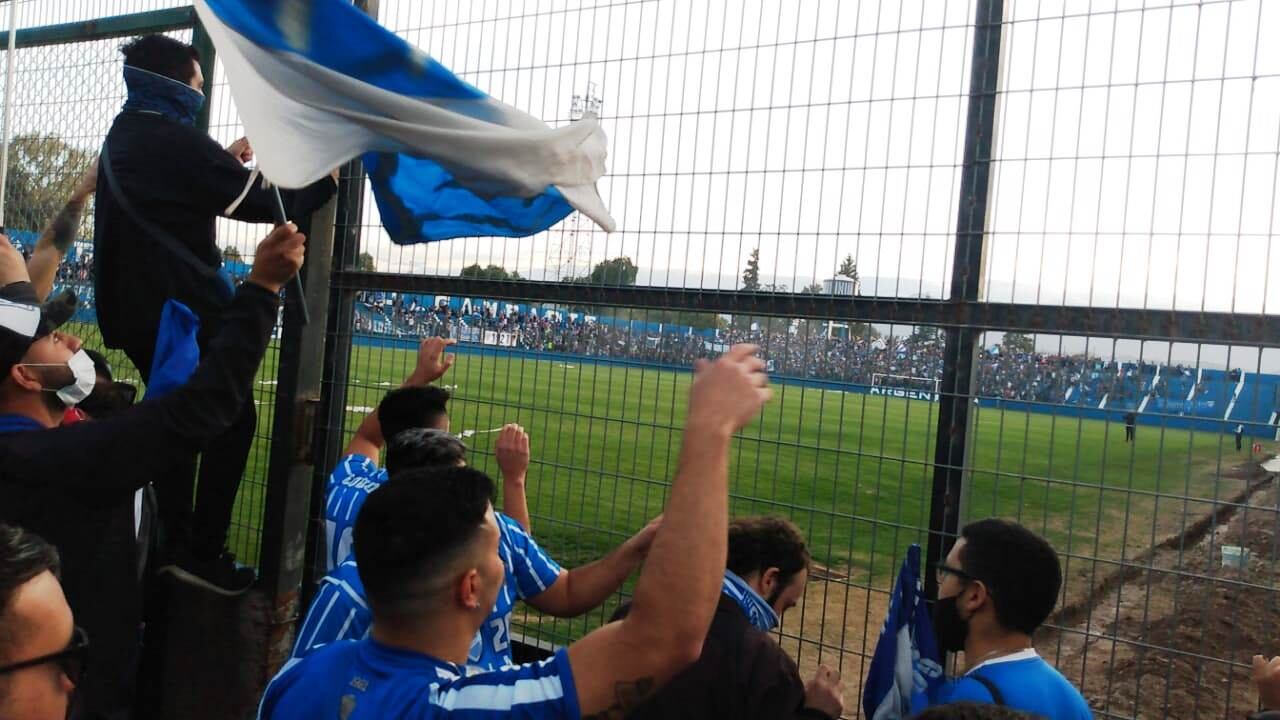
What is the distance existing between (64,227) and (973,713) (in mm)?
5549

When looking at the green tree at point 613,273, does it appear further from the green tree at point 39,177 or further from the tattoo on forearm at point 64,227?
the green tree at point 39,177

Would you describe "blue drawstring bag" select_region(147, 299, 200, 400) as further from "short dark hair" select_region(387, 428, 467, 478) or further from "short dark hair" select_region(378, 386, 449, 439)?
"short dark hair" select_region(387, 428, 467, 478)

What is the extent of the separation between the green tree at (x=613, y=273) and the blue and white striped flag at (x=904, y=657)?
1.72 m

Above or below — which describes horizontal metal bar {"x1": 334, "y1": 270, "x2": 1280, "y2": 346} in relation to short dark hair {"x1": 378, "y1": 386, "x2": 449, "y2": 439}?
above

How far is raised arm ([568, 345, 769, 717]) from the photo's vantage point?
1.56 m

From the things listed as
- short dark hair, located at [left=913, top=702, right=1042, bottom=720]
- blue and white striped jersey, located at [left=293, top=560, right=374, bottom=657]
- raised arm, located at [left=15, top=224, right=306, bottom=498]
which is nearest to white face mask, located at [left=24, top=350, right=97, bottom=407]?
raised arm, located at [left=15, top=224, right=306, bottom=498]

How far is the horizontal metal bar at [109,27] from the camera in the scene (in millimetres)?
5328

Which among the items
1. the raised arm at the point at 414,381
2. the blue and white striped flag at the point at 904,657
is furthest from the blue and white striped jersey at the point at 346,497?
the blue and white striped flag at the point at 904,657

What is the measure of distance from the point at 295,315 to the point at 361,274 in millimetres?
540

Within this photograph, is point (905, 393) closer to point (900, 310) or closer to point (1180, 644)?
point (900, 310)

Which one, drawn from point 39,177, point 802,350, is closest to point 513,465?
point 802,350

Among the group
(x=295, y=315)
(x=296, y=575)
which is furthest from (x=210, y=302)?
(x=296, y=575)

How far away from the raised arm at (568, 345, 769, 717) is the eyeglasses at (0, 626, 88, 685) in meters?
1.00

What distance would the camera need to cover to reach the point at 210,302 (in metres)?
4.13
